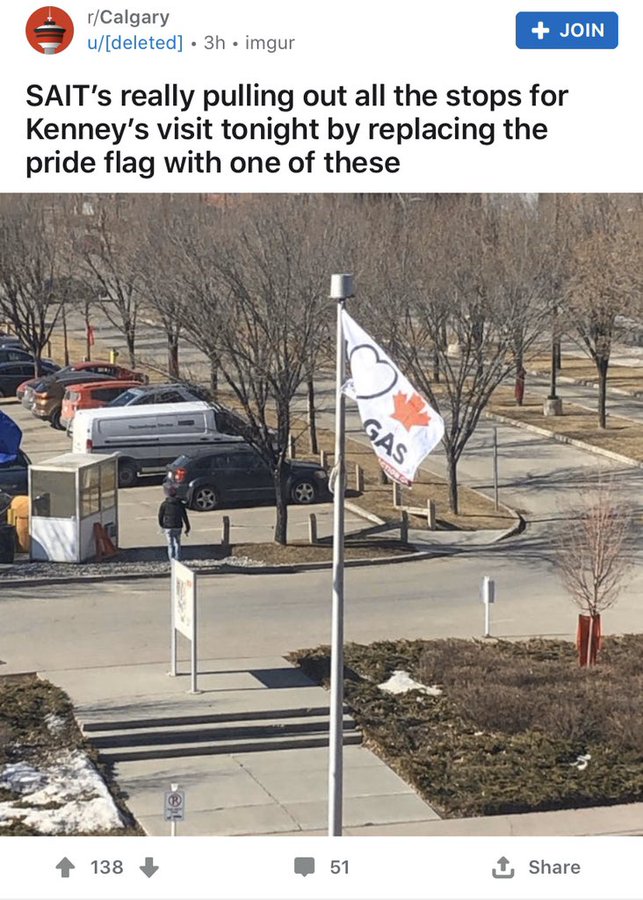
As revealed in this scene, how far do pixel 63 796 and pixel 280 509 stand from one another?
11819mm

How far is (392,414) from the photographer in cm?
1170

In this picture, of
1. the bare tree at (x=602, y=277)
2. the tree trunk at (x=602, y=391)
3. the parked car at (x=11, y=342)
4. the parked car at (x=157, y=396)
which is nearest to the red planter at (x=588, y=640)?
the bare tree at (x=602, y=277)

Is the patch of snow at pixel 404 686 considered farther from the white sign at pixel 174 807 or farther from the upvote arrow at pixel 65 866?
the upvote arrow at pixel 65 866

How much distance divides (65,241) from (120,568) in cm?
2671

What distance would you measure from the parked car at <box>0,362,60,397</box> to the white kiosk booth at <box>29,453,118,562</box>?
2068cm

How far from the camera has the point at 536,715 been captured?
18375 mm

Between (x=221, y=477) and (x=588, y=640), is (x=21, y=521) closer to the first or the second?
(x=221, y=477)

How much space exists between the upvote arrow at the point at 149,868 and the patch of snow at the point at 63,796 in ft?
13.9

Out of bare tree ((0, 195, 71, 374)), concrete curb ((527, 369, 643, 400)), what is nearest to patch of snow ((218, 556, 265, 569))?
bare tree ((0, 195, 71, 374))

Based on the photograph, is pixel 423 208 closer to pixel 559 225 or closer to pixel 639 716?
pixel 559 225

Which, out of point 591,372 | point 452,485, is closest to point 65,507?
point 452,485

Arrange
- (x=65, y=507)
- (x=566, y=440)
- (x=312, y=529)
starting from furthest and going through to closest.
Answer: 1. (x=566, y=440)
2. (x=312, y=529)
3. (x=65, y=507)

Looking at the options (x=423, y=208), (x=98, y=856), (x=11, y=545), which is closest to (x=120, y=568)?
(x=11, y=545)

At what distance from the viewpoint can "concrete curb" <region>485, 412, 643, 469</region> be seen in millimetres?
36000
